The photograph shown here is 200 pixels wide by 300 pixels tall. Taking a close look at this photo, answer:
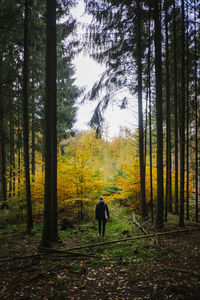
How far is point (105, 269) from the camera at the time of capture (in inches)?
175

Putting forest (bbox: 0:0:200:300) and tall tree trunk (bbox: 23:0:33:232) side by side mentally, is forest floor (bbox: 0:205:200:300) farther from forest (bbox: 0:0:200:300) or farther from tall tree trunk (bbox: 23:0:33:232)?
tall tree trunk (bbox: 23:0:33:232)

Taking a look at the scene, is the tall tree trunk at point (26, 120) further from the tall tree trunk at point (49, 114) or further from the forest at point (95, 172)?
the tall tree trunk at point (49, 114)

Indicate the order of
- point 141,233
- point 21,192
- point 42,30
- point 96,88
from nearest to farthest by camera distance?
point 141,233 < point 42,30 < point 96,88 < point 21,192

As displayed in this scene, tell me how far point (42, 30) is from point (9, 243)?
29.0 ft

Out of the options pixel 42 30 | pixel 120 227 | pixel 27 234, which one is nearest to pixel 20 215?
pixel 27 234

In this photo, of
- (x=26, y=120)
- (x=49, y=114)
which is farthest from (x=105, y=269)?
(x=26, y=120)

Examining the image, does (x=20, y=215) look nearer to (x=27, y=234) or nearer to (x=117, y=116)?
(x=27, y=234)

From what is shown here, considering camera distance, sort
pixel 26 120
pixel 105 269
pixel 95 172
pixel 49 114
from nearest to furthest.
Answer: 1. pixel 105 269
2. pixel 49 114
3. pixel 26 120
4. pixel 95 172

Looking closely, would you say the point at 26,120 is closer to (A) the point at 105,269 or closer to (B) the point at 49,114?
(B) the point at 49,114

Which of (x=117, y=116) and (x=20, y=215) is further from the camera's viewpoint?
(x=20, y=215)

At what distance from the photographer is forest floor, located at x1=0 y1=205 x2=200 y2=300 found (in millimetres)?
3395

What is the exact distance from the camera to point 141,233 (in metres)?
7.01

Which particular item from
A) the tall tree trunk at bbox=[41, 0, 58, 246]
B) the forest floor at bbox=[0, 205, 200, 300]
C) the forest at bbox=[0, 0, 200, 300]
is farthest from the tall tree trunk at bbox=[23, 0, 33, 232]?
the forest floor at bbox=[0, 205, 200, 300]

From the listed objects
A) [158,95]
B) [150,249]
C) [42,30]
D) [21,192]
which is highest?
[42,30]
